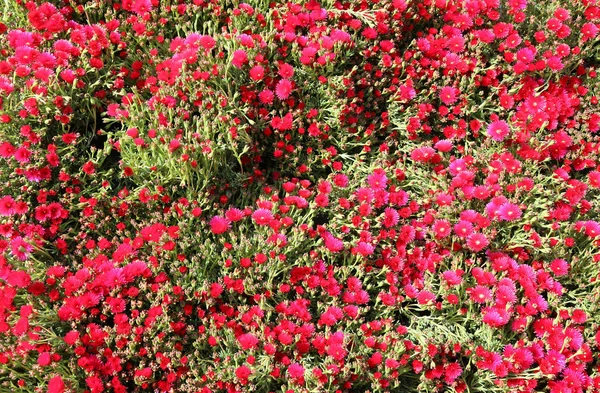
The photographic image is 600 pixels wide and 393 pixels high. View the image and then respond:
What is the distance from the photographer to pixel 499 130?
11.6 feet

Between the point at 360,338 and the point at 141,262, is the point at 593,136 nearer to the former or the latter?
the point at 360,338

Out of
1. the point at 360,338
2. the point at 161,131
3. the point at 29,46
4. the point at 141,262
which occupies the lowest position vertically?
the point at 360,338

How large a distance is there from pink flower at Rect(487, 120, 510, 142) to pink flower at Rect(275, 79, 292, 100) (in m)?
1.39

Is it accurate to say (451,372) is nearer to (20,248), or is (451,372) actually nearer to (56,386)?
(56,386)

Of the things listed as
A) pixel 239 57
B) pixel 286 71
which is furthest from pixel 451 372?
pixel 239 57

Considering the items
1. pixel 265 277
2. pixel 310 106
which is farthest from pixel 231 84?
pixel 265 277

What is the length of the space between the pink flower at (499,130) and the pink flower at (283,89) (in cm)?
139

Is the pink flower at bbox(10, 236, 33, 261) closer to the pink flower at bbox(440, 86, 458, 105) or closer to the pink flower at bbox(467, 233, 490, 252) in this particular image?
the pink flower at bbox(467, 233, 490, 252)

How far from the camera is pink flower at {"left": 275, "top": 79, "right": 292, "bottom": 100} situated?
10.8 ft

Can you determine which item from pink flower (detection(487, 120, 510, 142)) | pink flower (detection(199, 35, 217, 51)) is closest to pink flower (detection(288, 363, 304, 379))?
pink flower (detection(199, 35, 217, 51))

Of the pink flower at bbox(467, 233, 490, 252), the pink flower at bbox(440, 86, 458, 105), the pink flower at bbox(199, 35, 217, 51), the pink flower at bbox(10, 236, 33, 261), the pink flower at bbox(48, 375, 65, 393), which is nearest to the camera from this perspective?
the pink flower at bbox(48, 375, 65, 393)

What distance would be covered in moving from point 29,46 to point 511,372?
10.8 feet

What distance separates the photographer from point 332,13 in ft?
12.0

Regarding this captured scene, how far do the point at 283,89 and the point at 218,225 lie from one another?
3.20ft
